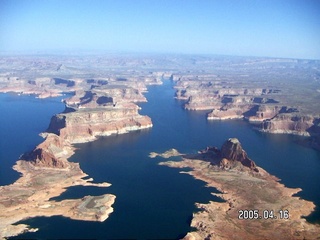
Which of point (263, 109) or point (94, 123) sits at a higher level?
point (94, 123)

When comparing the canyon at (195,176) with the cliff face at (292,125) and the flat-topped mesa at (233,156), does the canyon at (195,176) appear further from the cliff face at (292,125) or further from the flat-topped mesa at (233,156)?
the cliff face at (292,125)

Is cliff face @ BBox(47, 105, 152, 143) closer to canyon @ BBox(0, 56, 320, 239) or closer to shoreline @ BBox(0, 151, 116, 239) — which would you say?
canyon @ BBox(0, 56, 320, 239)

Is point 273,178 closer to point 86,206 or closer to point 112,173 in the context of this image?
point 112,173

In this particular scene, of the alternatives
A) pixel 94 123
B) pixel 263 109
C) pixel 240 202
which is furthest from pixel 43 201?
pixel 263 109

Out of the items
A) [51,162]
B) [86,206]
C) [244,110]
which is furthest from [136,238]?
[244,110]

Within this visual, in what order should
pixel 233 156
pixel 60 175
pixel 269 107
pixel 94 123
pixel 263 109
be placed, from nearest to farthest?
1. pixel 60 175
2. pixel 233 156
3. pixel 94 123
4. pixel 263 109
5. pixel 269 107

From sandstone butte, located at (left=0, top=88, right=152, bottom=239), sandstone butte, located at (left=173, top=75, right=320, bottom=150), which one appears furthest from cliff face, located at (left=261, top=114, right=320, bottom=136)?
sandstone butte, located at (left=0, top=88, right=152, bottom=239)

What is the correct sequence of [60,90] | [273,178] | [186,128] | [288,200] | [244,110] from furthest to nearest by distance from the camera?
[60,90]
[244,110]
[186,128]
[273,178]
[288,200]

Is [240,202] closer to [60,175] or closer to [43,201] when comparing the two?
[43,201]
